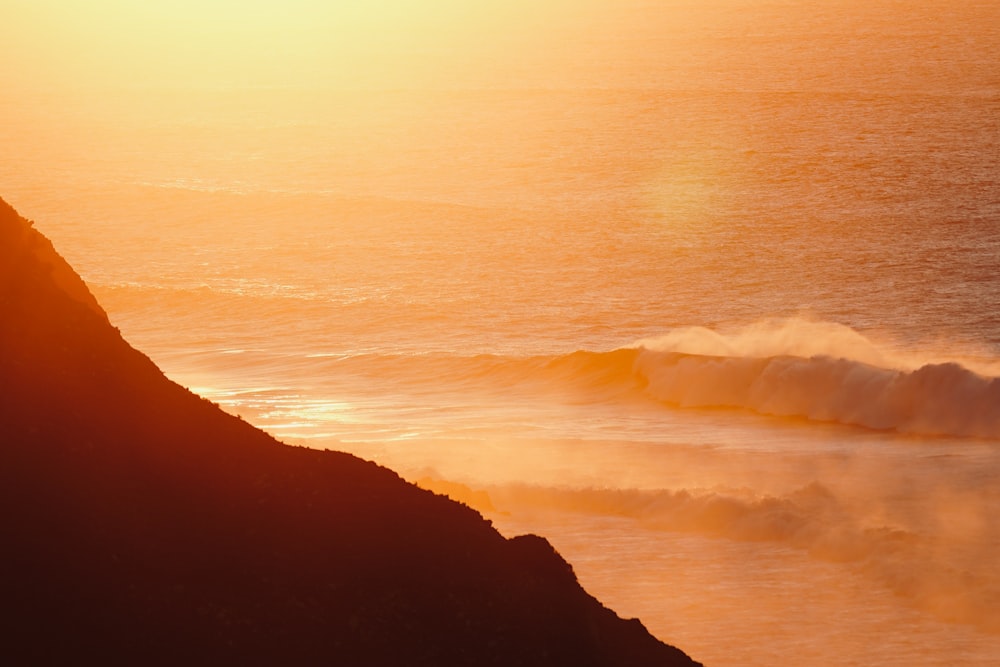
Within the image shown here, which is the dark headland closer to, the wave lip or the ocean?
the ocean

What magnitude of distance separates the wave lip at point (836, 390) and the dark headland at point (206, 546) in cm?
2459

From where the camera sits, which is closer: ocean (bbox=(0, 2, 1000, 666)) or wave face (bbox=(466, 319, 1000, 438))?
ocean (bbox=(0, 2, 1000, 666))

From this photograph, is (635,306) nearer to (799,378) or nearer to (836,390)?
(799,378)

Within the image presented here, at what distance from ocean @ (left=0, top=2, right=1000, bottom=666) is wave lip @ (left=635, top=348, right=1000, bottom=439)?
0.10 m

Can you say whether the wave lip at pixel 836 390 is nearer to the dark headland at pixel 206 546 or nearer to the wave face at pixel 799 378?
the wave face at pixel 799 378

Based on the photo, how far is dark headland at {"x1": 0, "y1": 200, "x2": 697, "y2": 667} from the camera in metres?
8.02

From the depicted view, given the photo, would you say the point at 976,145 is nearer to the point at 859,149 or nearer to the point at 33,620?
the point at 859,149

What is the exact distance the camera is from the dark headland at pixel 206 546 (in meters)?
8.02

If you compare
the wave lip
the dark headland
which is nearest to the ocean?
the wave lip

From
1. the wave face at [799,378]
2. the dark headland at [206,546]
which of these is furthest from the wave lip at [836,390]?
the dark headland at [206,546]

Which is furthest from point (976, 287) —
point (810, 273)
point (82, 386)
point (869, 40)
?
point (869, 40)

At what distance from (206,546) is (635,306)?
4231cm

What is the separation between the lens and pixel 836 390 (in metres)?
35.3

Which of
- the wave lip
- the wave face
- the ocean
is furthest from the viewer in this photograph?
the wave face
